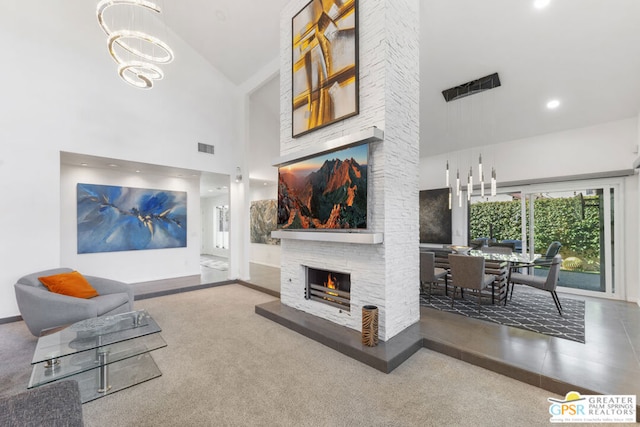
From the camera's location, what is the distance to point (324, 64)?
12.3 ft

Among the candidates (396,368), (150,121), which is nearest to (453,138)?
(396,368)

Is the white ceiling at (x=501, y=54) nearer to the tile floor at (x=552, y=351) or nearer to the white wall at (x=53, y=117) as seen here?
the white wall at (x=53, y=117)

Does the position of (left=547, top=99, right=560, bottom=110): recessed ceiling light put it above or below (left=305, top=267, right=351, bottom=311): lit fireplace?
above

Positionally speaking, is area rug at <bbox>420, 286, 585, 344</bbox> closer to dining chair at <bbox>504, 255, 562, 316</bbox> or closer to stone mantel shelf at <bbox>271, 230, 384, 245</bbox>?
dining chair at <bbox>504, 255, 562, 316</bbox>

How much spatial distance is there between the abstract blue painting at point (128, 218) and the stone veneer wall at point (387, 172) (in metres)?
4.61

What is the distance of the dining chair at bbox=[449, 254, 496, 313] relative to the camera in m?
4.11

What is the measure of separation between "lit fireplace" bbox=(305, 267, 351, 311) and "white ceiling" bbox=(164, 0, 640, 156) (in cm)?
396

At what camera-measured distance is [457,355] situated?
291 cm

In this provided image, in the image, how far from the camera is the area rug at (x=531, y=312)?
348cm

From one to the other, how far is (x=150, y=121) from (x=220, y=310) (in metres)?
4.04

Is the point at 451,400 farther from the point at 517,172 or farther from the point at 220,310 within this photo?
the point at 517,172

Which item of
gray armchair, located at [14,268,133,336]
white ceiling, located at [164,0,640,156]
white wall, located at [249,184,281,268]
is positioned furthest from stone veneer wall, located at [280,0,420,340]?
white wall, located at [249,184,281,268]

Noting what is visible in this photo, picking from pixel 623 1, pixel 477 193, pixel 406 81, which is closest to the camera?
pixel 623 1

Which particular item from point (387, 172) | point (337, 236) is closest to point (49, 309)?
point (337, 236)
